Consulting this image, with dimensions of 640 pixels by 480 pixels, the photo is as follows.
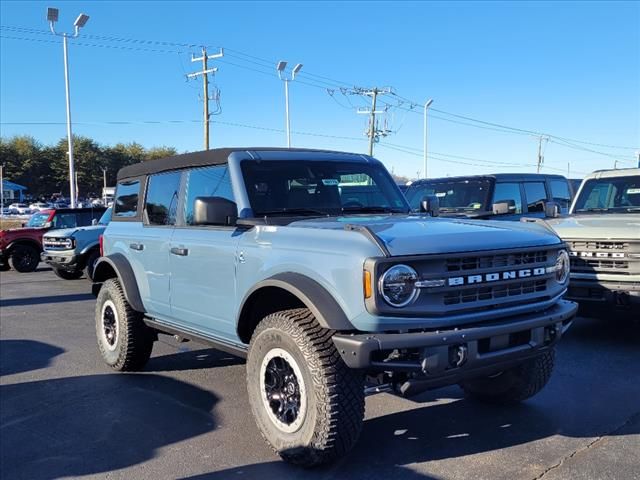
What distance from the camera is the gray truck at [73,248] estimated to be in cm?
1370

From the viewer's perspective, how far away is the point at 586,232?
6703mm

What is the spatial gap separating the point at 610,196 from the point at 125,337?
6612 mm

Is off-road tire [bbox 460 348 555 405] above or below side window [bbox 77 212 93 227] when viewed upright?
below

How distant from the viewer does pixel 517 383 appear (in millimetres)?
4496

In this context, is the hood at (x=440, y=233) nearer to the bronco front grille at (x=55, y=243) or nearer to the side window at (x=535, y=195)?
the side window at (x=535, y=195)

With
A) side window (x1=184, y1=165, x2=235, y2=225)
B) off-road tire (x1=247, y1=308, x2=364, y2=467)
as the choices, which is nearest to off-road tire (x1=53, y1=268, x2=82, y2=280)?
side window (x1=184, y1=165, x2=235, y2=225)

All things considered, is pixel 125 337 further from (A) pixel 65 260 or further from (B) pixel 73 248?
(A) pixel 65 260

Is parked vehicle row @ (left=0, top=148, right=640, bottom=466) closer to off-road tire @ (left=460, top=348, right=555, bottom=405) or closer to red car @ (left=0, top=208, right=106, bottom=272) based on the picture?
off-road tire @ (left=460, top=348, right=555, bottom=405)

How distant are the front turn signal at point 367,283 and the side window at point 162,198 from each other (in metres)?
2.51

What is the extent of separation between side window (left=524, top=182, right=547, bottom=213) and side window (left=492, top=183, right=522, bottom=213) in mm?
278

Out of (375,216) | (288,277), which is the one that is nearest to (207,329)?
(288,277)

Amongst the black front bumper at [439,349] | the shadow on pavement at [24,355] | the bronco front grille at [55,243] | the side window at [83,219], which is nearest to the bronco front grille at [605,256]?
the black front bumper at [439,349]

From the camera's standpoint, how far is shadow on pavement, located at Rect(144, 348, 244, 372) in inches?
241

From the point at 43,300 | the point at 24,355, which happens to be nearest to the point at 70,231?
the point at 43,300
